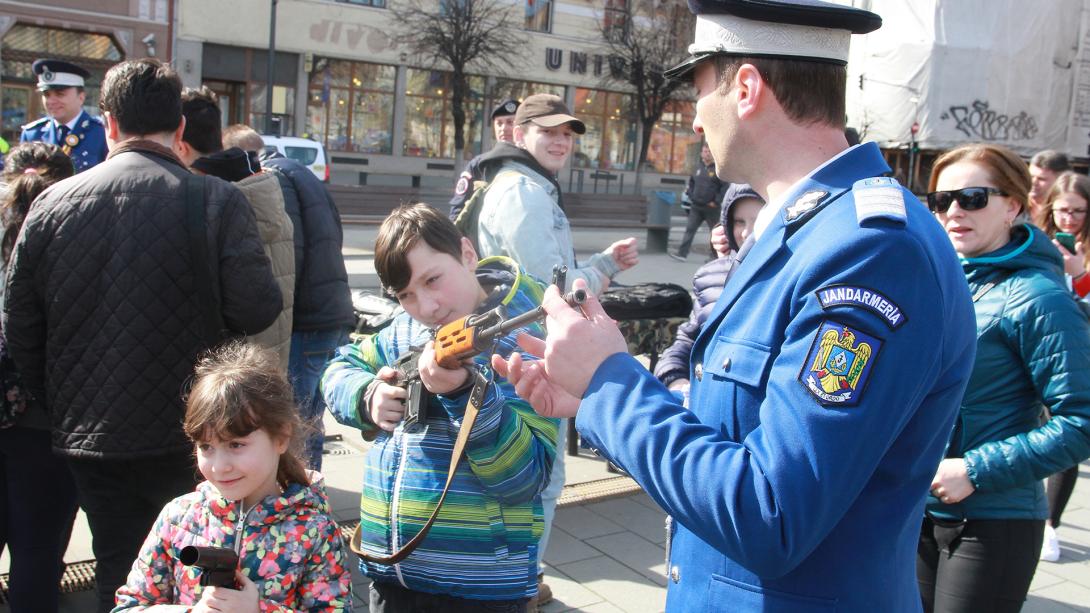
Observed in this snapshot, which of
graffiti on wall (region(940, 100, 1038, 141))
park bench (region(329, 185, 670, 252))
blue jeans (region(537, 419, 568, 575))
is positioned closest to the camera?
blue jeans (region(537, 419, 568, 575))

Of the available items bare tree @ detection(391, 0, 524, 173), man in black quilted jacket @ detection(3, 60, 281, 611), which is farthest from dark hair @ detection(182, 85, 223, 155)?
bare tree @ detection(391, 0, 524, 173)

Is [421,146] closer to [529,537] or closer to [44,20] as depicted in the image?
[44,20]

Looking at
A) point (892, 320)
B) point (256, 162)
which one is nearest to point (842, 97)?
point (892, 320)

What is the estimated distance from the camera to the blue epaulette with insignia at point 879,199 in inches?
57.1

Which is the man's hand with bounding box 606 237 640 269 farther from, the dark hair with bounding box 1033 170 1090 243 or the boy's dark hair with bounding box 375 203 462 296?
the dark hair with bounding box 1033 170 1090 243

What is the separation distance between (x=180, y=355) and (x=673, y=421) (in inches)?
83.6

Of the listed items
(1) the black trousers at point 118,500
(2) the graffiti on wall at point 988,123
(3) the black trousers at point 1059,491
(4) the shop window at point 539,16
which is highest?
(4) the shop window at point 539,16

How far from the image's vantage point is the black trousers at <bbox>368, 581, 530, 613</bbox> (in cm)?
254

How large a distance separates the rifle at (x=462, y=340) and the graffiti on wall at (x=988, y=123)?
88.0 ft

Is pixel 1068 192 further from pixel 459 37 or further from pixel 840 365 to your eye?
pixel 459 37

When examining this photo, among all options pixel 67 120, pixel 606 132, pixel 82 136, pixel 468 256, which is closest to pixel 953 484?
pixel 468 256

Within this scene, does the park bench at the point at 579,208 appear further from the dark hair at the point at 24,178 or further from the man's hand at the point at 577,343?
the man's hand at the point at 577,343

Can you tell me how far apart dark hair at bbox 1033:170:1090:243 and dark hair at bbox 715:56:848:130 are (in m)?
4.79

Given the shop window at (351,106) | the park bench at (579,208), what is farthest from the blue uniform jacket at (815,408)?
the shop window at (351,106)
